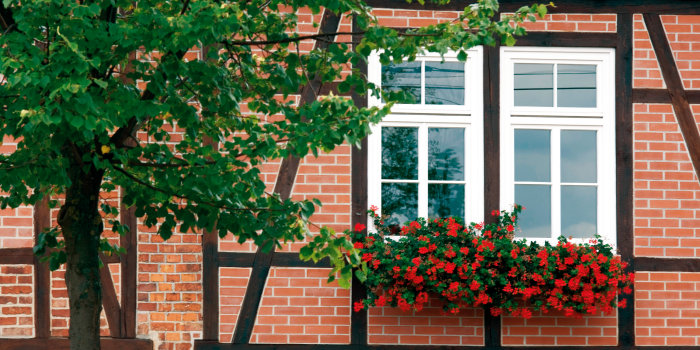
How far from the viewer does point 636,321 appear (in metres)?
6.44

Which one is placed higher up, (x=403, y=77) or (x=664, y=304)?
(x=403, y=77)

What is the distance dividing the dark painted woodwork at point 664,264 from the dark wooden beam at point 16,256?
15.0 feet

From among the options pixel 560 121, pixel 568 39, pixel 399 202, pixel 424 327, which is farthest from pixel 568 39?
pixel 424 327

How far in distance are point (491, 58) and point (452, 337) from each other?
215 cm

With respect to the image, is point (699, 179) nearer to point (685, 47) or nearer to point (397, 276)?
point (685, 47)

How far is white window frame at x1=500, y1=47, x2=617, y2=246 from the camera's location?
6543 millimetres

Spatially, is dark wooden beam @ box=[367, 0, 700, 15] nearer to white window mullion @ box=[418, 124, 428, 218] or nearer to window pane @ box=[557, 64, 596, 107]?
window pane @ box=[557, 64, 596, 107]

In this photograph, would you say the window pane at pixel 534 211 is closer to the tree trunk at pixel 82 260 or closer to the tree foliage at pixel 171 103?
the tree foliage at pixel 171 103

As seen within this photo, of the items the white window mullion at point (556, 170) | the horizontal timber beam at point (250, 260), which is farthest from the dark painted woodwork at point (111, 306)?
the white window mullion at point (556, 170)

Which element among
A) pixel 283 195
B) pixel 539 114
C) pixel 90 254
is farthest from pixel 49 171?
pixel 539 114

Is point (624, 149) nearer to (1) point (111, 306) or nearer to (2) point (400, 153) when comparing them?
(2) point (400, 153)

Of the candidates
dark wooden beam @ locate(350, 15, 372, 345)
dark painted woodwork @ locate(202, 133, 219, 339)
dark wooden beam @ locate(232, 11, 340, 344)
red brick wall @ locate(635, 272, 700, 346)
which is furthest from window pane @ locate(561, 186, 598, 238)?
dark painted woodwork @ locate(202, 133, 219, 339)

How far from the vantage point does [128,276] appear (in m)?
6.29

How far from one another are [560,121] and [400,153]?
1266mm
